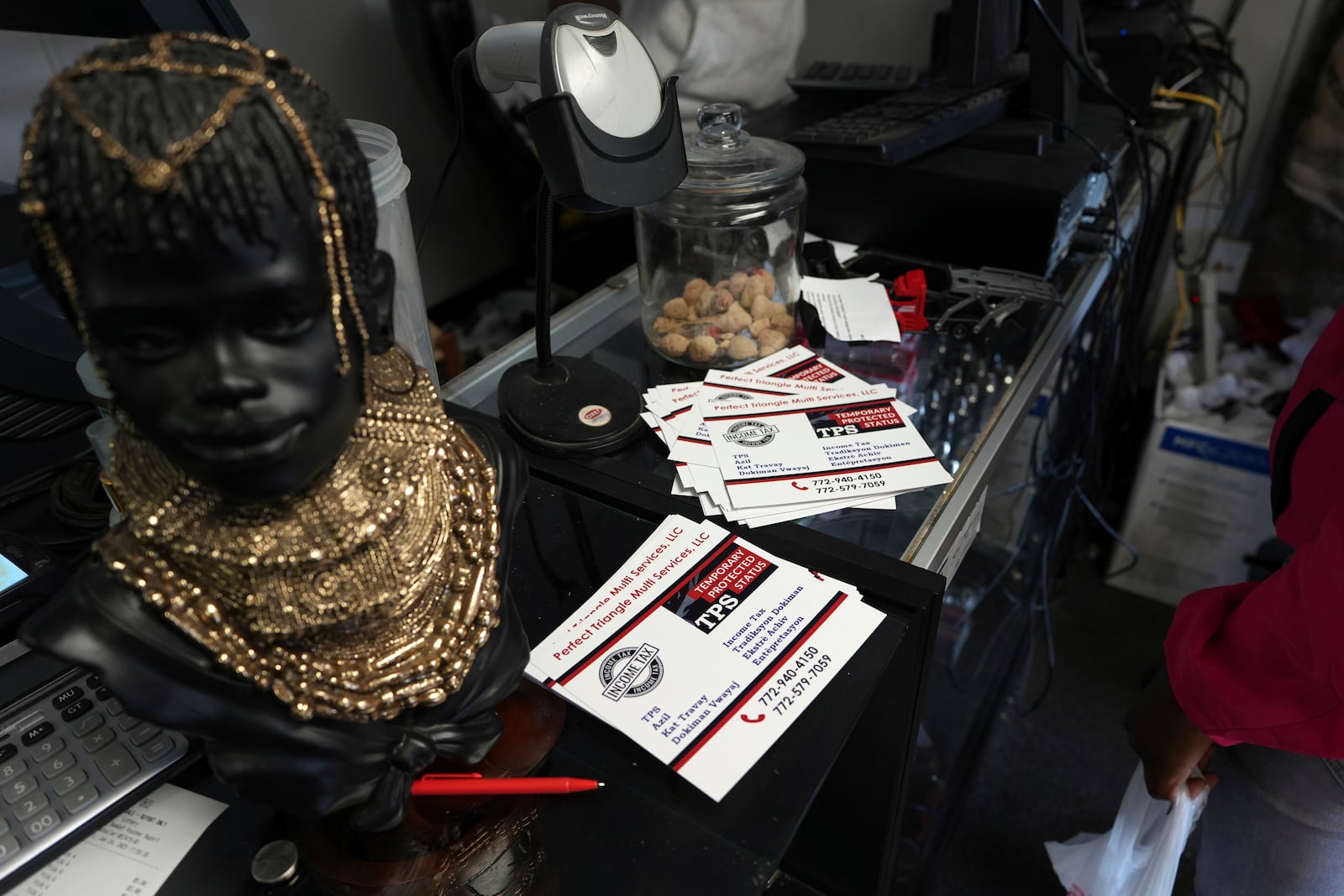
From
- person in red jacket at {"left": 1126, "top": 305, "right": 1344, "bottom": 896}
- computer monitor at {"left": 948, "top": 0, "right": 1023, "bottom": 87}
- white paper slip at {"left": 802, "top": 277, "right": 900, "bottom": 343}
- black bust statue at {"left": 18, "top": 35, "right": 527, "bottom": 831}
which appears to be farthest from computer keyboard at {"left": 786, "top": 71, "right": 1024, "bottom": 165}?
black bust statue at {"left": 18, "top": 35, "right": 527, "bottom": 831}

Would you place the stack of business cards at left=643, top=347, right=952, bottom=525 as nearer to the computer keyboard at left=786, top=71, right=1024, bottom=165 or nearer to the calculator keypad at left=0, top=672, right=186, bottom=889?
the computer keyboard at left=786, top=71, right=1024, bottom=165

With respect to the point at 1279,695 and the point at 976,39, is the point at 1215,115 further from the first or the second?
the point at 1279,695

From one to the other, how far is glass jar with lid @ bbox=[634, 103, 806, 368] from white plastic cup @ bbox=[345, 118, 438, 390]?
0.89 ft

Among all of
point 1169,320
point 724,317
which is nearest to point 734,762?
point 724,317

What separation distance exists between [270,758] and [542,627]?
0.75 feet

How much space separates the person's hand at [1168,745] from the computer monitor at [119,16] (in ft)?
3.52

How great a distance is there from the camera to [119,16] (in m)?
0.70

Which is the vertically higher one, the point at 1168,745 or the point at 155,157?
the point at 155,157

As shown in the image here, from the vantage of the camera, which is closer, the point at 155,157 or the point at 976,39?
the point at 155,157

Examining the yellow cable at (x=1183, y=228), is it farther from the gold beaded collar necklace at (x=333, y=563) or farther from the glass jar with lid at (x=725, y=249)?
the gold beaded collar necklace at (x=333, y=563)

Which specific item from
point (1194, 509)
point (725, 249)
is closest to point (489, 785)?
point (725, 249)

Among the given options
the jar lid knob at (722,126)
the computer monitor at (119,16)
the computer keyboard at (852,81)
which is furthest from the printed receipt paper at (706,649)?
the computer keyboard at (852,81)

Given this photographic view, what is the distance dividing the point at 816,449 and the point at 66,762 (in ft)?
2.09

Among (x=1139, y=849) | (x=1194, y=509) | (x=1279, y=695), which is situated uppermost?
(x=1279, y=695)
